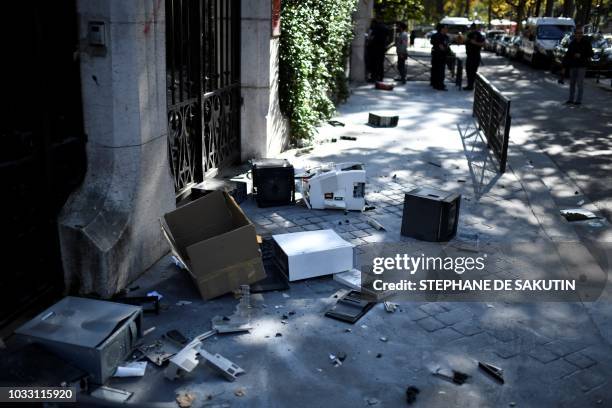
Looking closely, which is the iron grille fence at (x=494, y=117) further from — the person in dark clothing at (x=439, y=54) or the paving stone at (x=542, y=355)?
the person in dark clothing at (x=439, y=54)

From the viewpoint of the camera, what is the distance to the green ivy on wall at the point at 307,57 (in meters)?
11.4

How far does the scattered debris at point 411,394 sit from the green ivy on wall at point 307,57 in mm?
7751

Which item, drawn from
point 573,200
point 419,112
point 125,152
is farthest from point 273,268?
point 419,112

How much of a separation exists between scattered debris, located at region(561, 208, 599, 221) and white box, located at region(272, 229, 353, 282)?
11.8 feet

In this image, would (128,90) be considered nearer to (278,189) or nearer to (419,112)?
(278,189)

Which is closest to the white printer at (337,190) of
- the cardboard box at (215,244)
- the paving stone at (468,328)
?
the cardboard box at (215,244)

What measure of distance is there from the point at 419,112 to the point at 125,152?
1143cm

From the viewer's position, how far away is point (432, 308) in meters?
5.96

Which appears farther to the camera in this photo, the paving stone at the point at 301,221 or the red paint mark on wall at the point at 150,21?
the paving stone at the point at 301,221

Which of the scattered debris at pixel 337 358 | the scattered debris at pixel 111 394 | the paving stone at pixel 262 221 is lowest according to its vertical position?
the scattered debris at pixel 111 394

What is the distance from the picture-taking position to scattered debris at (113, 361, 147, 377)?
472 cm

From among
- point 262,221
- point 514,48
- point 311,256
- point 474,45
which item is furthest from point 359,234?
point 514,48

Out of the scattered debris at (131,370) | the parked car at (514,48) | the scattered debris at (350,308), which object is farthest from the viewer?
the parked car at (514,48)

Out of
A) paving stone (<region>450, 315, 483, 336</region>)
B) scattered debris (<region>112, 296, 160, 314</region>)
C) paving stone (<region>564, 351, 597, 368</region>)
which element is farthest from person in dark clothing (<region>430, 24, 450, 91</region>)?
scattered debris (<region>112, 296, 160, 314</region>)
